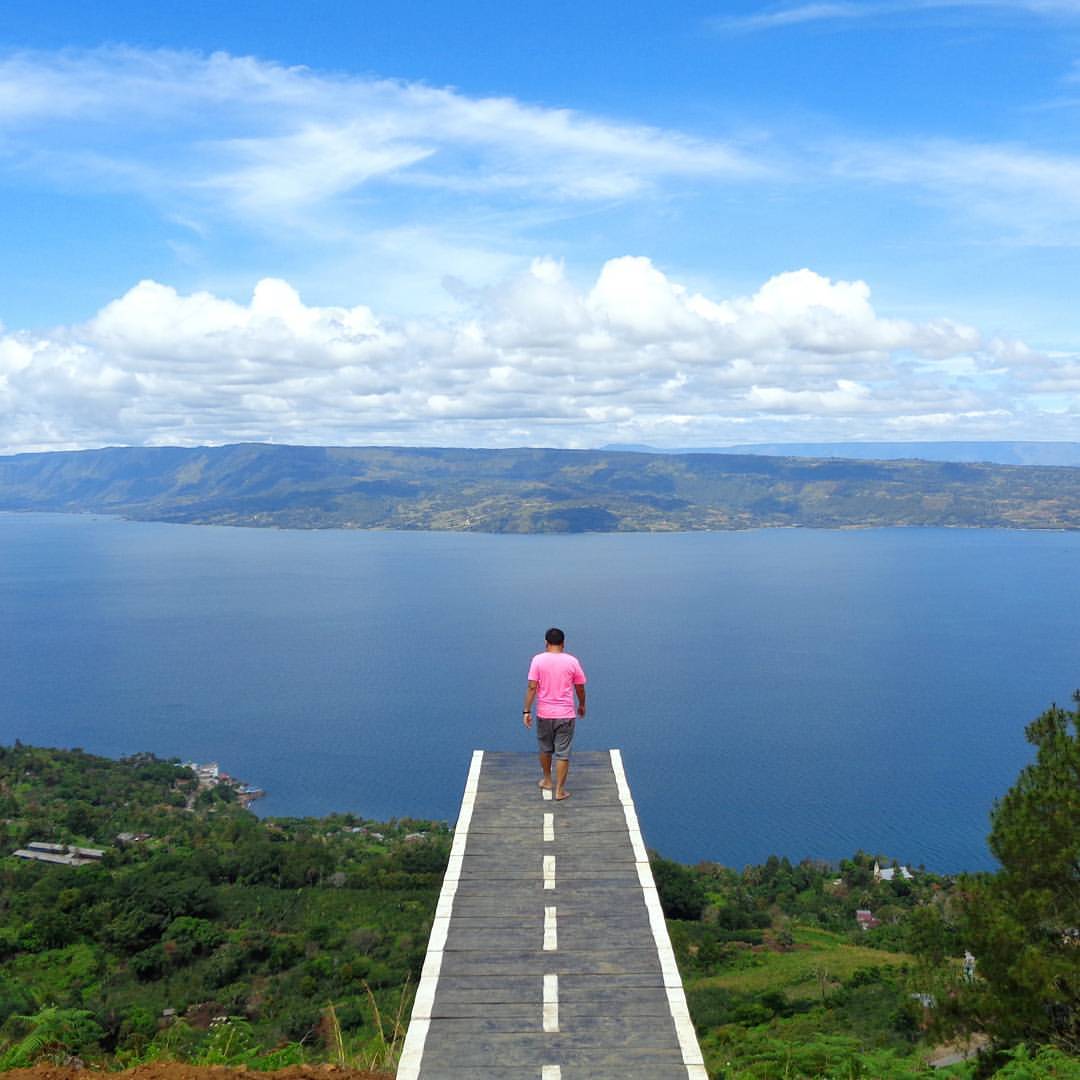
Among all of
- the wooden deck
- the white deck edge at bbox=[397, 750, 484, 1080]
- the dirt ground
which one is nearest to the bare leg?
the wooden deck

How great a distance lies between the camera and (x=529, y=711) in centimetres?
1570

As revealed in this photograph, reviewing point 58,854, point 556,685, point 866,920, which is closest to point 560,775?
point 556,685

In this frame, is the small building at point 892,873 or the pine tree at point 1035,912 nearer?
the pine tree at point 1035,912

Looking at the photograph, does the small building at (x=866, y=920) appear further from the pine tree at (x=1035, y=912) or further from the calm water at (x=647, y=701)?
the pine tree at (x=1035, y=912)

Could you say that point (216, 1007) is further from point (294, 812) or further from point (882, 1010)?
point (294, 812)

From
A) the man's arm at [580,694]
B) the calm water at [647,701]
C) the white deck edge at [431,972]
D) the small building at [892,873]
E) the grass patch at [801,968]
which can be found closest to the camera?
the white deck edge at [431,972]

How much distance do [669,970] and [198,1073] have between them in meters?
5.08

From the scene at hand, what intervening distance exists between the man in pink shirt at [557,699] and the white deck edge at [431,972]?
162 cm

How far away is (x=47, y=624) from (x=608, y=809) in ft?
616

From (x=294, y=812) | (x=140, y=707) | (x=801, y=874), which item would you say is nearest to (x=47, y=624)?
(x=140, y=707)

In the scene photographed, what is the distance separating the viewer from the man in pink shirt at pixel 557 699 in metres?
15.3

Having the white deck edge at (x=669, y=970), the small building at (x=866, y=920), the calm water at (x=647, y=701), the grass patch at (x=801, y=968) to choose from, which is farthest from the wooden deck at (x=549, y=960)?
the calm water at (x=647, y=701)

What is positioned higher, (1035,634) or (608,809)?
(608,809)

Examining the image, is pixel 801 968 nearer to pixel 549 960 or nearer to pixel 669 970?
pixel 669 970
